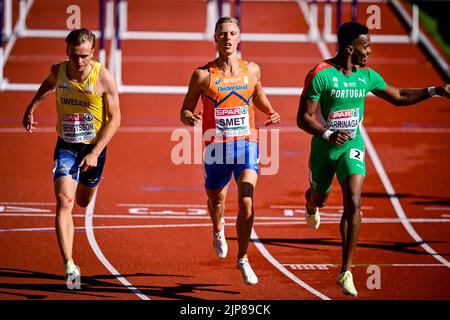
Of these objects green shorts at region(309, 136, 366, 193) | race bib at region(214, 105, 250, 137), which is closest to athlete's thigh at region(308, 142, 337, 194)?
green shorts at region(309, 136, 366, 193)

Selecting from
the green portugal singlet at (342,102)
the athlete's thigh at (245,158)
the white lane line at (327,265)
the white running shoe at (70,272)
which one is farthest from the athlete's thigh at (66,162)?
the white lane line at (327,265)

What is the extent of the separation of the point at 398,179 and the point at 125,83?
20.6 ft

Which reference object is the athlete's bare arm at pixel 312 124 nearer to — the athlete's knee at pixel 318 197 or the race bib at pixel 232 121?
the race bib at pixel 232 121

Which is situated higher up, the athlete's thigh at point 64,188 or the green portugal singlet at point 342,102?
the green portugal singlet at point 342,102

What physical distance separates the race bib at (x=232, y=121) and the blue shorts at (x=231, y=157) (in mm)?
94

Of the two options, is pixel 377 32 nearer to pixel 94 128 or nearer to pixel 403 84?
pixel 403 84

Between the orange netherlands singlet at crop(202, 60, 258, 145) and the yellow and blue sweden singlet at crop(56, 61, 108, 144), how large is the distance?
2.96 ft

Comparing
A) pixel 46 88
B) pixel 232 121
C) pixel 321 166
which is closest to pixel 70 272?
pixel 46 88

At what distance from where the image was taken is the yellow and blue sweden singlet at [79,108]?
9797 millimetres

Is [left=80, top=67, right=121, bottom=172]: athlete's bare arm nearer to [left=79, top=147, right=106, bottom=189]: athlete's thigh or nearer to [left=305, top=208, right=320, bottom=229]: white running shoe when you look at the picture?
[left=79, top=147, right=106, bottom=189]: athlete's thigh

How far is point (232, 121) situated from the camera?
993 cm

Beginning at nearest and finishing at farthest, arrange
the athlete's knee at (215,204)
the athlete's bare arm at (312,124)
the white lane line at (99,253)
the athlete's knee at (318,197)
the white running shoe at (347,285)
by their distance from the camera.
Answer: the white running shoe at (347,285), the athlete's bare arm at (312,124), the white lane line at (99,253), the athlete's knee at (215,204), the athlete's knee at (318,197)

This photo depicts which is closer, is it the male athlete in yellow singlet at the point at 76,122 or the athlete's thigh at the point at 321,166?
the male athlete in yellow singlet at the point at 76,122

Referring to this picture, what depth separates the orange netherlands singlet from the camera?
32.6 ft
